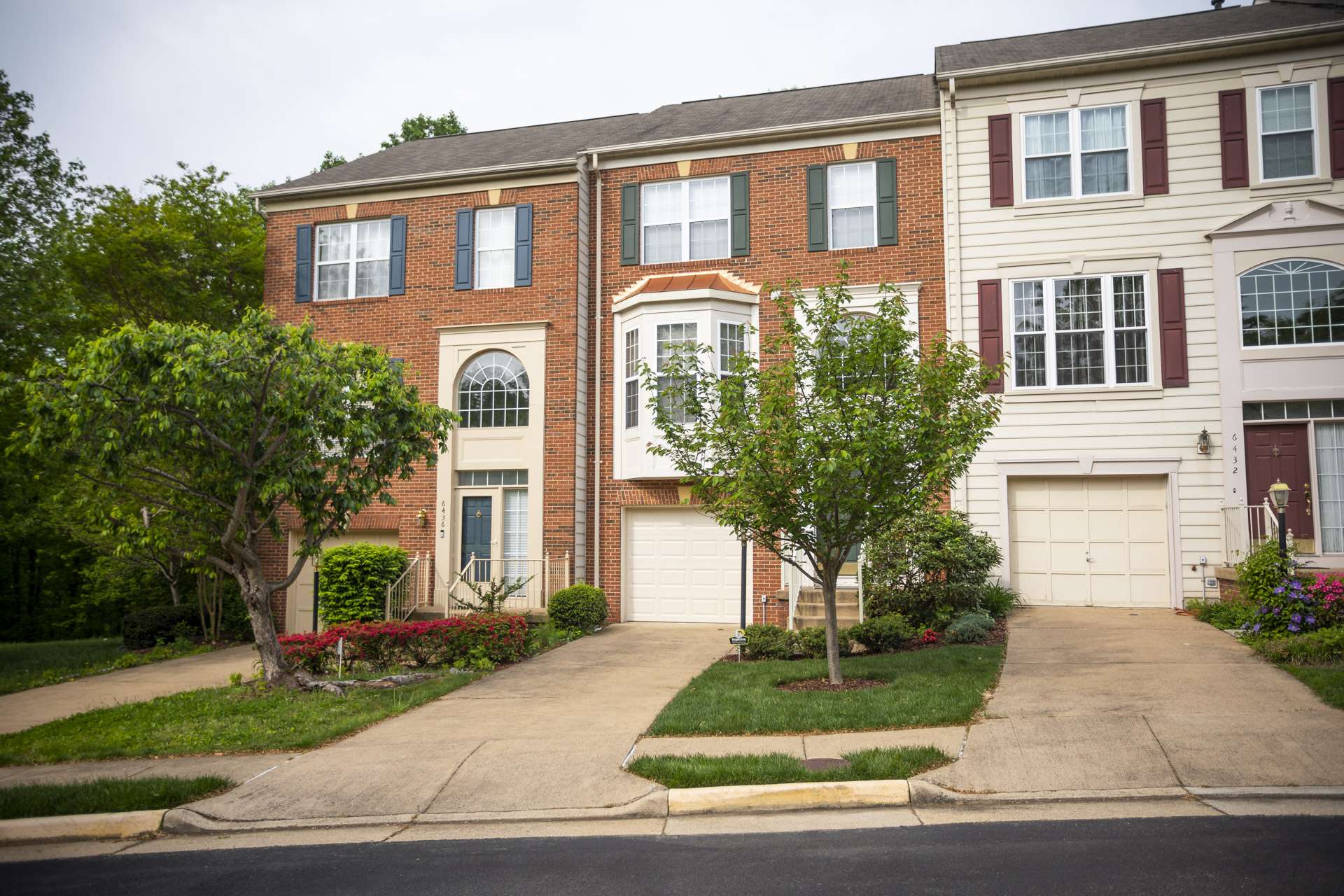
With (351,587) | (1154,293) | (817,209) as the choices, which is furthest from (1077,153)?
(351,587)

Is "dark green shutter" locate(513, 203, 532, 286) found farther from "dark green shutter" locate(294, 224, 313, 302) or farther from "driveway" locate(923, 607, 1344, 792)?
"driveway" locate(923, 607, 1344, 792)

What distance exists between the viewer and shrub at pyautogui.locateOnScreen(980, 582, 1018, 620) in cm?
1417

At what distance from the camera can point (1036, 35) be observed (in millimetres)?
18281

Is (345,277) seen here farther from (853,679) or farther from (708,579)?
(853,679)

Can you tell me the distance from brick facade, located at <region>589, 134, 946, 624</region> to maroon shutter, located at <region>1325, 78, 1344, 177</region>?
231 inches

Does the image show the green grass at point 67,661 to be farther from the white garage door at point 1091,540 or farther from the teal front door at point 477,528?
the white garage door at point 1091,540

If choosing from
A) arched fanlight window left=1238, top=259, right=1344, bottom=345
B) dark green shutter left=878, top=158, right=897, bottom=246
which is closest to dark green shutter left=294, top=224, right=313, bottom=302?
dark green shutter left=878, top=158, right=897, bottom=246

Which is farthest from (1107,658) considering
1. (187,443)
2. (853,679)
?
(187,443)

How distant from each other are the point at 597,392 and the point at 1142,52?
425 inches

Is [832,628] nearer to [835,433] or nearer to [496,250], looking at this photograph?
[835,433]

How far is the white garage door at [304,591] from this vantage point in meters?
18.6

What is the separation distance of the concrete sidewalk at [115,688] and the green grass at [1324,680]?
12454mm

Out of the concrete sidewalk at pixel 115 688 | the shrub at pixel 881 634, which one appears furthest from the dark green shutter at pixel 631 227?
the concrete sidewalk at pixel 115 688

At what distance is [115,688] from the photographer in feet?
41.5
